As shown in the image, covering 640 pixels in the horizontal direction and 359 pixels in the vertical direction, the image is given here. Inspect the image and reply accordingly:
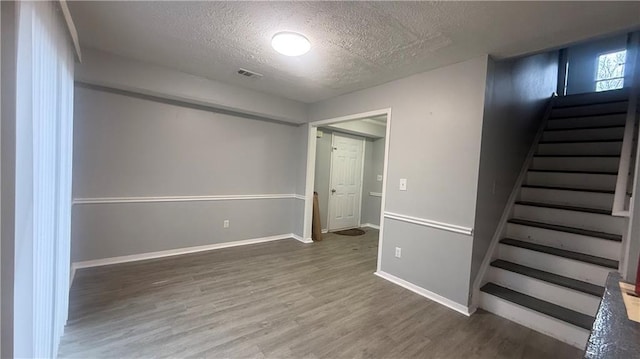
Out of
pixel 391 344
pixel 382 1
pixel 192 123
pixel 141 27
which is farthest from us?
pixel 192 123

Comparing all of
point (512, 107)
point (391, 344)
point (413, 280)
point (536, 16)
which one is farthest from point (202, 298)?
point (512, 107)

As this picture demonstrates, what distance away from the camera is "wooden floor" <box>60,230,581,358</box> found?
75.4 inches

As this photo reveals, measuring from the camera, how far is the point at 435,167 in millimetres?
2777

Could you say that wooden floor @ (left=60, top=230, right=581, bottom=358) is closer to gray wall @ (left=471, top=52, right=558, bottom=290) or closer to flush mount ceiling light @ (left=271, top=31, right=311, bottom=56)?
gray wall @ (left=471, top=52, right=558, bottom=290)

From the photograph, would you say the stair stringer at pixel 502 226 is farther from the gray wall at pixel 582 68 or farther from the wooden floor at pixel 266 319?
the gray wall at pixel 582 68

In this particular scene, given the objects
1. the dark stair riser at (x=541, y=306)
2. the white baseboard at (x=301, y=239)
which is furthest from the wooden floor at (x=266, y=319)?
the white baseboard at (x=301, y=239)

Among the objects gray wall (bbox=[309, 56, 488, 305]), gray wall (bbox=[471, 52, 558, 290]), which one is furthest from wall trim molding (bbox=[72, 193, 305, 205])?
gray wall (bbox=[471, 52, 558, 290])

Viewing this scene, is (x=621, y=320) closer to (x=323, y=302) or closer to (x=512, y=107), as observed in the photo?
(x=323, y=302)

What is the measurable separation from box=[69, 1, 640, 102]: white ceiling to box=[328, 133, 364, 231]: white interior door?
2724 mm

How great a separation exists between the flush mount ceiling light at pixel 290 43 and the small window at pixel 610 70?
6.11 metres

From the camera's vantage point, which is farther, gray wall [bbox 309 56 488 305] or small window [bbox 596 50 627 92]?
small window [bbox 596 50 627 92]

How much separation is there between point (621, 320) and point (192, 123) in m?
4.25

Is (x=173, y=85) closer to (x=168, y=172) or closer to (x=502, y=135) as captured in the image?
(x=168, y=172)

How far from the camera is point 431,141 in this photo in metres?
2.82
